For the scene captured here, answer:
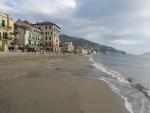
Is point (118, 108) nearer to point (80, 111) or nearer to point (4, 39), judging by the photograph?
point (80, 111)

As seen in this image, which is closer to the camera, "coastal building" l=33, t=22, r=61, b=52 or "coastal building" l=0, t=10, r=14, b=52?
"coastal building" l=0, t=10, r=14, b=52

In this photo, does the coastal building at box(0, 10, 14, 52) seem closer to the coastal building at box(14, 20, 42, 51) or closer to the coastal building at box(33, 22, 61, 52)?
the coastal building at box(14, 20, 42, 51)

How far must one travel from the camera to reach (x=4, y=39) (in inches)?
2429

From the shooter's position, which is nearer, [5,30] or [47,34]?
[5,30]

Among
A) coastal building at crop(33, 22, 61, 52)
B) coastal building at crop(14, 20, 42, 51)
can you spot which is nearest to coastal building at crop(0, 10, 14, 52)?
coastal building at crop(14, 20, 42, 51)

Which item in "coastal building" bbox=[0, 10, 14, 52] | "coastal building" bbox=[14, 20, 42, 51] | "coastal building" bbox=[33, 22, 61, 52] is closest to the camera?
"coastal building" bbox=[0, 10, 14, 52]

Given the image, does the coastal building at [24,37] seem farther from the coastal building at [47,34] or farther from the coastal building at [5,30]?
the coastal building at [47,34]

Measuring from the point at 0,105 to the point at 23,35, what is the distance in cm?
7871

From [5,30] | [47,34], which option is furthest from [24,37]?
[47,34]

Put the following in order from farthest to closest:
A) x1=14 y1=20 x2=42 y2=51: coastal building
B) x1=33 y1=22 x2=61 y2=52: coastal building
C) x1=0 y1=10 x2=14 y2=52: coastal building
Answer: x1=33 y1=22 x2=61 y2=52: coastal building < x1=14 y1=20 x2=42 y2=51: coastal building < x1=0 y1=10 x2=14 y2=52: coastal building

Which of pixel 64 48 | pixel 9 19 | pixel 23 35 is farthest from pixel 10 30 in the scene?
pixel 64 48

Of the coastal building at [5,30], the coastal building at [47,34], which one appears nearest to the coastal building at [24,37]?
the coastal building at [5,30]

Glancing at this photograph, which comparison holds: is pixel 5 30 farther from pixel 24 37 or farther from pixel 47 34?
pixel 47 34

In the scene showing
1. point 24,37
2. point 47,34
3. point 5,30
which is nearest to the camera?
point 5,30
